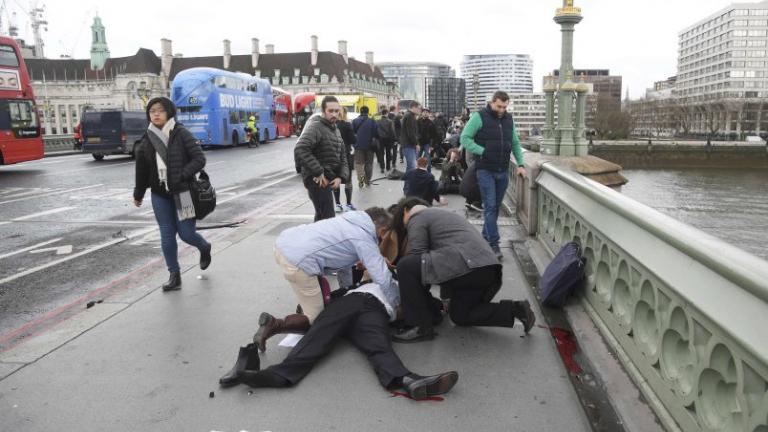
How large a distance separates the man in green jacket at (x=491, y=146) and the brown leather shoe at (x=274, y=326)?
9.58 ft

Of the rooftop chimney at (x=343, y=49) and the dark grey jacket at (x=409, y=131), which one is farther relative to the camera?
the rooftop chimney at (x=343, y=49)

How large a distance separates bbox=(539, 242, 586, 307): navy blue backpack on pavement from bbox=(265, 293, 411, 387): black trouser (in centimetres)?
147

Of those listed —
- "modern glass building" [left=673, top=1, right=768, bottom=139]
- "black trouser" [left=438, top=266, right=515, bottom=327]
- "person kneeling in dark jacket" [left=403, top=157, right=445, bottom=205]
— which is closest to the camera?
"black trouser" [left=438, top=266, right=515, bottom=327]

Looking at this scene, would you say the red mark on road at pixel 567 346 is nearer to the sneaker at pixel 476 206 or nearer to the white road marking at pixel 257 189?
the sneaker at pixel 476 206

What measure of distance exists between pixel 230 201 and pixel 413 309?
8.87 m

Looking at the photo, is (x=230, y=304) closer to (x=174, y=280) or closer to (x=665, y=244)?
(x=174, y=280)

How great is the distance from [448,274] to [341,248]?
0.77 m

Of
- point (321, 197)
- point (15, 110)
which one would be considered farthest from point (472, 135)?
point (15, 110)

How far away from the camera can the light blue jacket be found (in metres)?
4.18

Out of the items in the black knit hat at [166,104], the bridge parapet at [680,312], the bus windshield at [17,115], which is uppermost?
the bus windshield at [17,115]

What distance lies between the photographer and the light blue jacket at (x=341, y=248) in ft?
13.7

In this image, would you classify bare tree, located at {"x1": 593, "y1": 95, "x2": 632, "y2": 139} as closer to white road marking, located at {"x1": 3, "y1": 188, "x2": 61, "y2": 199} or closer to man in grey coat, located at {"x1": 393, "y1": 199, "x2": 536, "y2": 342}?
white road marking, located at {"x1": 3, "y1": 188, "x2": 61, "y2": 199}

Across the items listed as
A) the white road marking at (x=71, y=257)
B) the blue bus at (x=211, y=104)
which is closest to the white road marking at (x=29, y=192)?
the white road marking at (x=71, y=257)

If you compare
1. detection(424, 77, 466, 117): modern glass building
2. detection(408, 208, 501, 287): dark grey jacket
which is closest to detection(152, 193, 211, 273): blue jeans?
detection(408, 208, 501, 287): dark grey jacket
